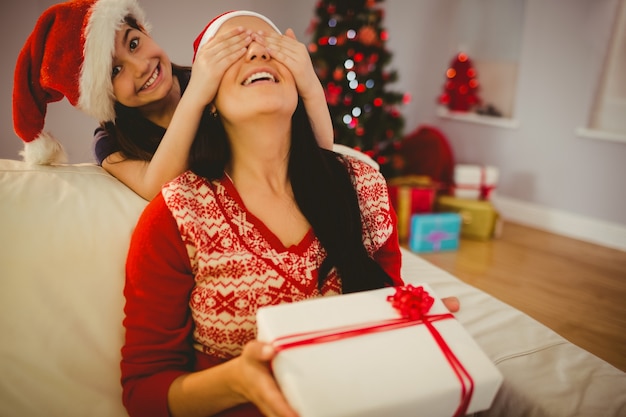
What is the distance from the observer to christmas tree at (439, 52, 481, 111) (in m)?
3.99

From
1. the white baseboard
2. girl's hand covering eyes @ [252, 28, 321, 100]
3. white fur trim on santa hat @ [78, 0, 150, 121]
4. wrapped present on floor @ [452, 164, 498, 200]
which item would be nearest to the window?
the white baseboard

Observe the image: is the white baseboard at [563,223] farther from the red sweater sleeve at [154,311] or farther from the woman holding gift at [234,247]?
the red sweater sleeve at [154,311]

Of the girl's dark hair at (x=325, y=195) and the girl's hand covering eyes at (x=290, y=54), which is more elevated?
the girl's hand covering eyes at (x=290, y=54)

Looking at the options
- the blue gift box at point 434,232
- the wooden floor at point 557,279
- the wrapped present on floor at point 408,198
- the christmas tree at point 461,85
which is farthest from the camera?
the christmas tree at point 461,85

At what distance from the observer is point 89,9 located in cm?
125

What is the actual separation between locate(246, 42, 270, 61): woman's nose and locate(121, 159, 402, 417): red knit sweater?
1.04 feet

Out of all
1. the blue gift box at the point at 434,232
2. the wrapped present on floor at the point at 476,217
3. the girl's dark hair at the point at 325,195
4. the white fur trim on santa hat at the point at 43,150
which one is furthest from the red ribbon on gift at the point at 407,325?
the wrapped present on floor at the point at 476,217

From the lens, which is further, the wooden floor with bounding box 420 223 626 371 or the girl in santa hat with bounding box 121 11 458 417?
the wooden floor with bounding box 420 223 626 371

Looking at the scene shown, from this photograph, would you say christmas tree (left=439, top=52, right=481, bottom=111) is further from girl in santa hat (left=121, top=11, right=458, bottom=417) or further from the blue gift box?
girl in santa hat (left=121, top=11, right=458, bottom=417)

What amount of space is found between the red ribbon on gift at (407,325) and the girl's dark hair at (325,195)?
17cm

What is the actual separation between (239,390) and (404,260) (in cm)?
99

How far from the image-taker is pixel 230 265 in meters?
0.87

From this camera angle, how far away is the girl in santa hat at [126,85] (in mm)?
981

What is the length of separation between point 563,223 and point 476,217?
795mm
